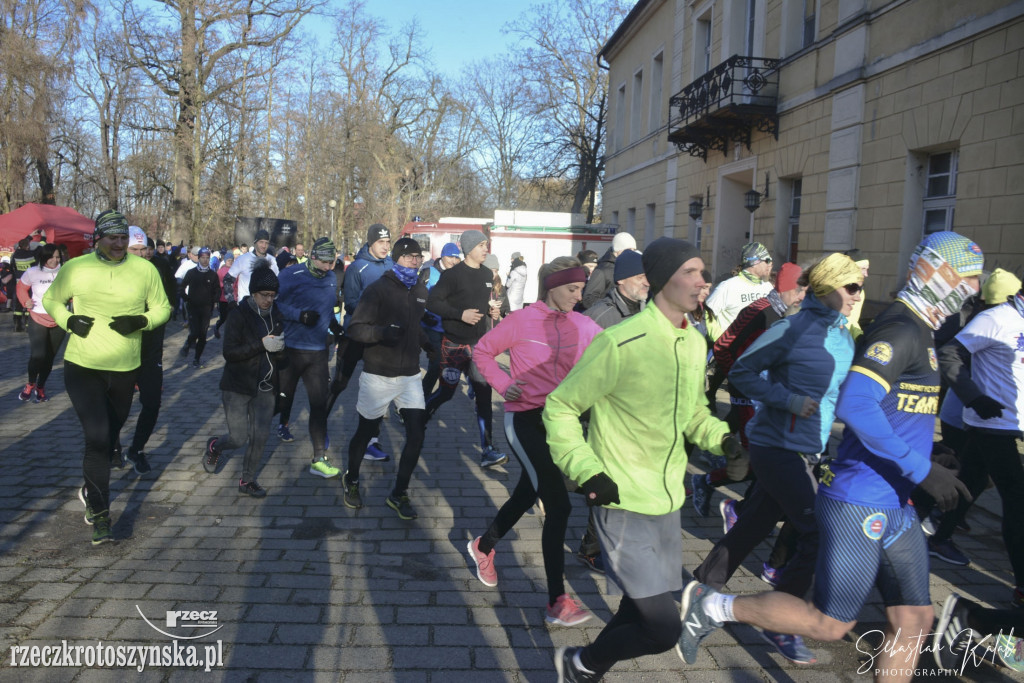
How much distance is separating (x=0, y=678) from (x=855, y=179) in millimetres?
12838

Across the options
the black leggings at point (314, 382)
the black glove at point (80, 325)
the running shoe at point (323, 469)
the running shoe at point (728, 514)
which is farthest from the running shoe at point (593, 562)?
the black glove at point (80, 325)

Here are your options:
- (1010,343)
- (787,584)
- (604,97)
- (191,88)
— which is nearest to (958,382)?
(1010,343)

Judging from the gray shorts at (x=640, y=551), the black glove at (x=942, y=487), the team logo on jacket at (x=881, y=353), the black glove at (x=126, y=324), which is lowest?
the gray shorts at (x=640, y=551)

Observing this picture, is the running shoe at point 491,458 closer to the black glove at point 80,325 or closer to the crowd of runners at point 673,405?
the crowd of runners at point 673,405

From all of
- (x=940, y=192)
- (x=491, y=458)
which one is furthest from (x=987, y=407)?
(x=940, y=192)

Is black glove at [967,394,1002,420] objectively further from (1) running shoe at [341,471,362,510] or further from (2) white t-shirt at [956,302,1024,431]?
(1) running shoe at [341,471,362,510]

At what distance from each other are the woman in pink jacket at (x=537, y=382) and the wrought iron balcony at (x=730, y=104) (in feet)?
41.9

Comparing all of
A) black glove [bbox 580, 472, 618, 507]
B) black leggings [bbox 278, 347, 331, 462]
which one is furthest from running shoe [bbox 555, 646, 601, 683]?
black leggings [bbox 278, 347, 331, 462]

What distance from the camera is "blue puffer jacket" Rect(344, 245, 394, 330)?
23.3 feet

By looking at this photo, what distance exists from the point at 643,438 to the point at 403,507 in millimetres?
2885

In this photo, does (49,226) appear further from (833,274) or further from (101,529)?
(833,274)

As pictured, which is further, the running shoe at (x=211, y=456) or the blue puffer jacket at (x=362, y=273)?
the blue puffer jacket at (x=362, y=273)

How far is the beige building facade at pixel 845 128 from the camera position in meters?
9.23

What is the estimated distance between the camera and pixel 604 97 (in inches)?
1390
